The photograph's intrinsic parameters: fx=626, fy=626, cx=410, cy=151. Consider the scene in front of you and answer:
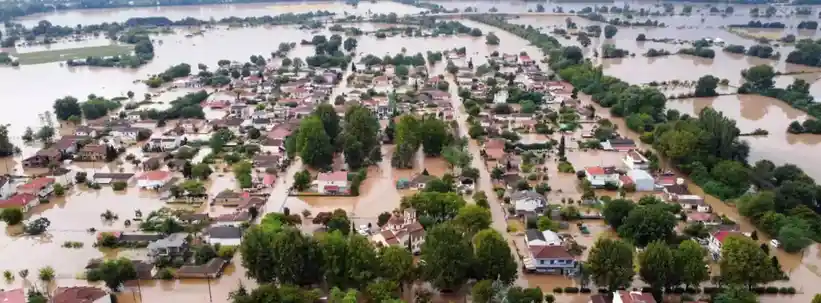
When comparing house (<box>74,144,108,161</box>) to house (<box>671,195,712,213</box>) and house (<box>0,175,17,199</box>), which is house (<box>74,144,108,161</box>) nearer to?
house (<box>0,175,17,199</box>)

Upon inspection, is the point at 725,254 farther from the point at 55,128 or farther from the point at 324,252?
the point at 55,128

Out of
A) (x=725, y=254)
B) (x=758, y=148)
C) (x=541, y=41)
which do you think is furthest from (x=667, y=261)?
(x=541, y=41)

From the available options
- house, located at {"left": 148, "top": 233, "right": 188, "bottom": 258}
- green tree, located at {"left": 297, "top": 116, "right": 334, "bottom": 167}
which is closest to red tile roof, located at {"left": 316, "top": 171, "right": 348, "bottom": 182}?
green tree, located at {"left": 297, "top": 116, "right": 334, "bottom": 167}

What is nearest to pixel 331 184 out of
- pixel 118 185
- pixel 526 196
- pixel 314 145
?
pixel 314 145

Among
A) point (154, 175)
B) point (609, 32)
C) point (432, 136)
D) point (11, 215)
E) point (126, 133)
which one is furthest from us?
point (609, 32)

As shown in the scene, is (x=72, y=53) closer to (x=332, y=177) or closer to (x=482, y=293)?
(x=332, y=177)

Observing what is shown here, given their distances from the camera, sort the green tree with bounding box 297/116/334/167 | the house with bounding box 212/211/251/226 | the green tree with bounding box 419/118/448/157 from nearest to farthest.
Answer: the house with bounding box 212/211/251/226
the green tree with bounding box 297/116/334/167
the green tree with bounding box 419/118/448/157
